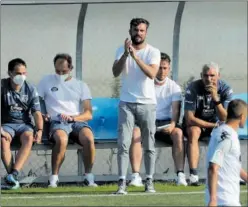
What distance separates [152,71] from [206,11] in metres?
2.60

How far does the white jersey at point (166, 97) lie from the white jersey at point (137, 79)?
129 centimetres

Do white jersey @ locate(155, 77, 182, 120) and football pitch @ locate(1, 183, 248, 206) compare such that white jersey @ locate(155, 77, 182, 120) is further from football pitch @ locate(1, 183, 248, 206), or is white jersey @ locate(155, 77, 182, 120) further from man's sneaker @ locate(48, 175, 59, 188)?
man's sneaker @ locate(48, 175, 59, 188)

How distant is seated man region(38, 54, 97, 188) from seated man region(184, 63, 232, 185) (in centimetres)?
112

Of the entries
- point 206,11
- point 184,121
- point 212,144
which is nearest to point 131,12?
point 206,11

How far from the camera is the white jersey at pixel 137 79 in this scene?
10.3 meters

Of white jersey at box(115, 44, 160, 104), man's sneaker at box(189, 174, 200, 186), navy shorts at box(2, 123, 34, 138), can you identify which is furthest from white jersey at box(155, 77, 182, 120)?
navy shorts at box(2, 123, 34, 138)

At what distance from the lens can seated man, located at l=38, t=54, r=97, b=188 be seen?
11.1 metres

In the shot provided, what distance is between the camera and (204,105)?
1145 centimetres

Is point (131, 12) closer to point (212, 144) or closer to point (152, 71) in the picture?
point (152, 71)

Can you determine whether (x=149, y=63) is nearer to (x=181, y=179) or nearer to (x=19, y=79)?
(x=181, y=179)

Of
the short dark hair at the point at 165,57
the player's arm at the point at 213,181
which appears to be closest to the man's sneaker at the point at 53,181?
the short dark hair at the point at 165,57

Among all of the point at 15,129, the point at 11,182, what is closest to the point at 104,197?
the point at 11,182

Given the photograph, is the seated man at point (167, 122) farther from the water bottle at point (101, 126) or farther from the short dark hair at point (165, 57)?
the water bottle at point (101, 126)

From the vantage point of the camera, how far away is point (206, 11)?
1254 centimetres
